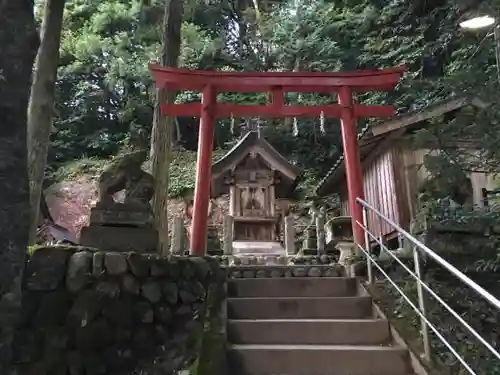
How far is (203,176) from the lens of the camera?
7840mm

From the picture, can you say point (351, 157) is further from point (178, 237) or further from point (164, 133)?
point (178, 237)

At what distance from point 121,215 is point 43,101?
142 inches

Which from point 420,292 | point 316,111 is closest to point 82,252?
point 420,292

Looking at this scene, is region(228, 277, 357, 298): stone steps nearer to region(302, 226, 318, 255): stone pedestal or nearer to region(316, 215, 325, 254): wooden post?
region(316, 215, 325, 254): wooden post

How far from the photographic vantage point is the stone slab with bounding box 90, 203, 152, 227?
4.82 m

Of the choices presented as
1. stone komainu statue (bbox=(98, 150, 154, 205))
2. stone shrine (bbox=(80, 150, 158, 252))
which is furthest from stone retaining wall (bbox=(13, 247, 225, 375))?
stone komainu statue (bbox=(98, 150, 154, 205))

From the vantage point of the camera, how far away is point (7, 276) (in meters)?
3.19

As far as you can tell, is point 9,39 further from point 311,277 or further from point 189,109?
point 189,109

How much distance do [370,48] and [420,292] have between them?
654 inches

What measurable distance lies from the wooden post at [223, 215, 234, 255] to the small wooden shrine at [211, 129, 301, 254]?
0.51 m

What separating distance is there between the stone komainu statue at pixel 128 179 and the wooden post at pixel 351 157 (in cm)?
342

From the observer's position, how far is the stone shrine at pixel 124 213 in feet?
15.6

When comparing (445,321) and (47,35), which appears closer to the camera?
(445,321)

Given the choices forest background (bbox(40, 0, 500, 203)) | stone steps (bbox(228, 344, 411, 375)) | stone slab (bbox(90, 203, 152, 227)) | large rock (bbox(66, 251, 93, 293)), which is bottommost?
stone steps (bbox(228, 344, 411, 375))
